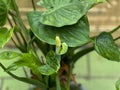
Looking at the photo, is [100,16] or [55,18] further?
[100,16]

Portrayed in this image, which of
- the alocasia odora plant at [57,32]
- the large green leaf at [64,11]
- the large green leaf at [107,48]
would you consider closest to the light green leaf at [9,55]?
the alocasia odora plant at [57,32]

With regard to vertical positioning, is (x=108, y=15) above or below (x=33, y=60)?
below

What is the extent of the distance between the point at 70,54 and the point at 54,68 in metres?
0.27

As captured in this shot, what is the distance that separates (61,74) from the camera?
115 centimetres

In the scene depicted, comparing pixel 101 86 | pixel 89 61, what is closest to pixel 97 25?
pixel 89 61

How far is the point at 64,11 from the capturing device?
87cm

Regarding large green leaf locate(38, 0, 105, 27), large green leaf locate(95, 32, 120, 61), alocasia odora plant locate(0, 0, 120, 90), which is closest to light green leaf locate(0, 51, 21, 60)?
alocasia odora plant locate(0, 0, 120, 90)

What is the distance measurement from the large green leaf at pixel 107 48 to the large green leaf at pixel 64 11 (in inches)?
4.6

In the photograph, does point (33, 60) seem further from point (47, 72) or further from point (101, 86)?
point (101, 86)

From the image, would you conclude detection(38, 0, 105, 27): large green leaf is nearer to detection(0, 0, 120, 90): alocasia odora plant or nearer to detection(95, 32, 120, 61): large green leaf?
detection(0, 0, 120, 90): alocasia odora plant

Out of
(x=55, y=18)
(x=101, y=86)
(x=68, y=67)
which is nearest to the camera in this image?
(x=55, y=18)

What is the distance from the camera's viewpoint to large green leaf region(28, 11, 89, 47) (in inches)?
34.0

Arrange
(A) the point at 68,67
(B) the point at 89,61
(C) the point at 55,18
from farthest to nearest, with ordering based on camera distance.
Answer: (B) the point at 89,61
(A) the point at 68,67
(C) the point at 55,18

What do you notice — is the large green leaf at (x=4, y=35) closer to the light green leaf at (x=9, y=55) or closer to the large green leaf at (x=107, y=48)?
the light green leaf at (x=9, y=55)
